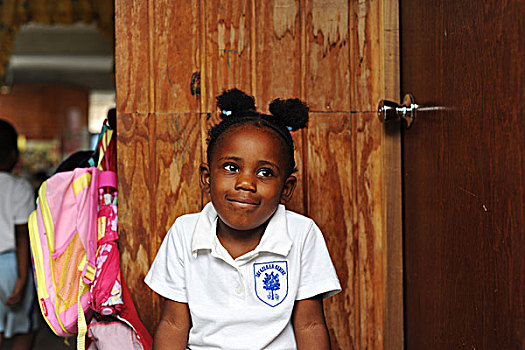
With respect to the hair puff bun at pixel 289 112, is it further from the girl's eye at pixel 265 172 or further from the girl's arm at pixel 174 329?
the girl's arm at pixel 174 329

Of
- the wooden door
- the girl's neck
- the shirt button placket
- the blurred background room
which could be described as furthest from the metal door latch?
the blurred background room

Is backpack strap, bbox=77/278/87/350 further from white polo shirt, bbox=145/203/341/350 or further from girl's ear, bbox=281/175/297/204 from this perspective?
girl's ear, bbox=281/175/297/204

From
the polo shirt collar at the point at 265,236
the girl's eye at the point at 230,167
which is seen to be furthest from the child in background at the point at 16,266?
the girl's eye at the point at 230,167

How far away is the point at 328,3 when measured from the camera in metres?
1.73

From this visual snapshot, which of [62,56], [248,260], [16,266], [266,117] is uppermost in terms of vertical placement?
[62,56]

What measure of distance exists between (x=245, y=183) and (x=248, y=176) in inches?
0.9

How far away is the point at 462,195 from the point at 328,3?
2.73 ft

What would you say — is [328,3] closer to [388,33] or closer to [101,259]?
[388,33]

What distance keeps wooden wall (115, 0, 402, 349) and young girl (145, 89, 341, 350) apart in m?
0.27

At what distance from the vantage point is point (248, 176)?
134cm

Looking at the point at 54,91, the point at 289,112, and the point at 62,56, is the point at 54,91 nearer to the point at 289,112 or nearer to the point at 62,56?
the point at 62,56

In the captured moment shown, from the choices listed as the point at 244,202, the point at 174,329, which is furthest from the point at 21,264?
the point at 244,202

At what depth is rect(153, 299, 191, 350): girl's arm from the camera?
55.9 inches

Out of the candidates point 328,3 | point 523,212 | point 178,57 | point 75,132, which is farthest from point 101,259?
point 75,132
